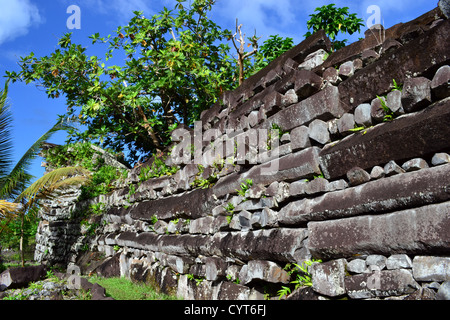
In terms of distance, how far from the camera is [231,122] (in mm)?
5137

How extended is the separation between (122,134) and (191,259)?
6497 millimetres

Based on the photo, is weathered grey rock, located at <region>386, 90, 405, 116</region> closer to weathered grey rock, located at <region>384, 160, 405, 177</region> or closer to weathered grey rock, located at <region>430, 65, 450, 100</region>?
weathered grey rock, located at <region>430, 65, 450, 100</region>

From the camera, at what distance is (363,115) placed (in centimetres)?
330

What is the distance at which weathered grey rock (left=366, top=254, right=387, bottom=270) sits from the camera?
2871mm

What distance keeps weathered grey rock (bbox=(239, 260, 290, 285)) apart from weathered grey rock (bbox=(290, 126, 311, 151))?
1194mm

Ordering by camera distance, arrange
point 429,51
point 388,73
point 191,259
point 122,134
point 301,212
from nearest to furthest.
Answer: point 429,51 < point 388,73 < point 301,212 < point 191,259 < point 122,134

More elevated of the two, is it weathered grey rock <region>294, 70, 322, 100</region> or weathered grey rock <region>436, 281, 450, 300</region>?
weathered grey rock <region>294, 70, 322, 100</region>

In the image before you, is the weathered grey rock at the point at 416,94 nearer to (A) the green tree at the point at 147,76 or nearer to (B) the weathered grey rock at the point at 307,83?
(B) the weathered grey rock at the point at 307,83

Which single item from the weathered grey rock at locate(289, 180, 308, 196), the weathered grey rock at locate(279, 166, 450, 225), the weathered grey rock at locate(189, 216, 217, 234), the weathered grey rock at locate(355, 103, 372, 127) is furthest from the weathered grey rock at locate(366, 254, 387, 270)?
the weathered grey rock at locate(189, 216, 217, 234)

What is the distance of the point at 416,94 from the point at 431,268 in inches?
48.5

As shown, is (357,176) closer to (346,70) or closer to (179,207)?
(346,70)
